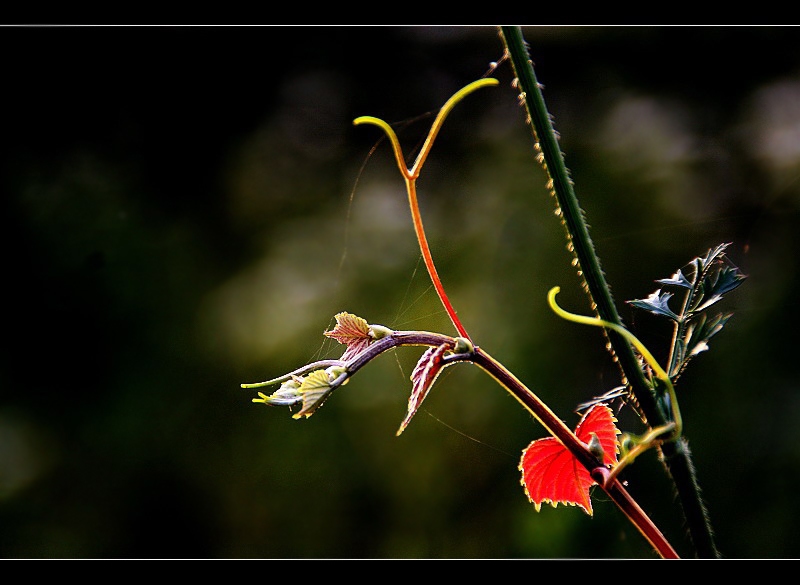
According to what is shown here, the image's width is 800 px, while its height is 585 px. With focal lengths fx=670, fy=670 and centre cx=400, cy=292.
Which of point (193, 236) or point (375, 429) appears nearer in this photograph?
point (375, 429)

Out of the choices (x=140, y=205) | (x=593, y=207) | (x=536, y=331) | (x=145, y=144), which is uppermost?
(x=145, y=144)

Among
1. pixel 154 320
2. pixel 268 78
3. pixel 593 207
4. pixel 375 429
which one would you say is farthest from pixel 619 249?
pixel 154 320

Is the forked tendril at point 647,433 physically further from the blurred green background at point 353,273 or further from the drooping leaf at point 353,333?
the blurred green background at point 353,273

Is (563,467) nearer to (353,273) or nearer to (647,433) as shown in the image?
(647,433)

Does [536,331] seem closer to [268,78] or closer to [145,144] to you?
[268,78]

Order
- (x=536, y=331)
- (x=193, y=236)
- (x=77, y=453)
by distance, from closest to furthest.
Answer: (x=536, y=331), (x=77, y=453), (x=193, y=236)

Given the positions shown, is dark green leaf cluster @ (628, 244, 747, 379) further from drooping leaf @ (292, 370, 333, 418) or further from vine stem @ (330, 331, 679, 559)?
drooping leaf @ (292, 370, 333, 418)

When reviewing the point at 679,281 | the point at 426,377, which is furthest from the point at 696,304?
the point at 426,377
